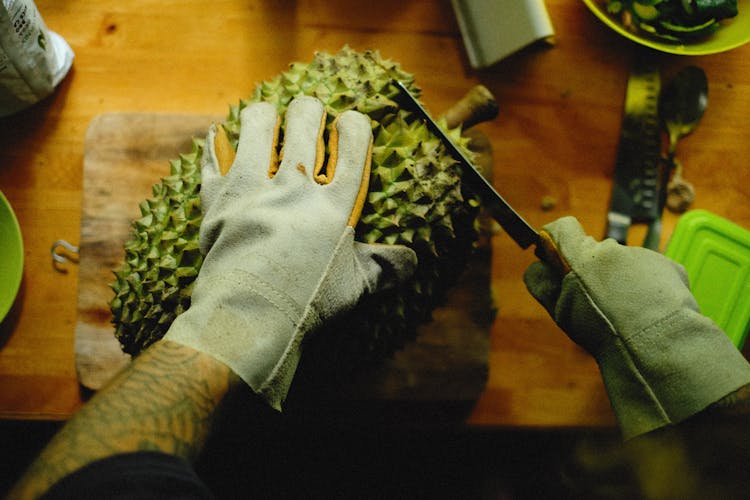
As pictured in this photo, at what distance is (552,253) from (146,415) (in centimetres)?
47

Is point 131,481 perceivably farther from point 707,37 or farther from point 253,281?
point 707,37

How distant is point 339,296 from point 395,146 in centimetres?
20

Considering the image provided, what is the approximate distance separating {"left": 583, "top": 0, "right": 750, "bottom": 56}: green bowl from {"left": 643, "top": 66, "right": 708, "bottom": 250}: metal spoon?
0.14 ft

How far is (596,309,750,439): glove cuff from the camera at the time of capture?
0.62m

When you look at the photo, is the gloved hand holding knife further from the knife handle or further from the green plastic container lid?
the green plastic container lid

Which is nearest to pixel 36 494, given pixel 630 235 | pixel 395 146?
pixel 395 146

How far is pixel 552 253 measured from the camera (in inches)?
27.3

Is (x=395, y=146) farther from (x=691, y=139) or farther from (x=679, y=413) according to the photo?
(x=691, y=139)

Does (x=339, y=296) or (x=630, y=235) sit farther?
(x=630, y=235)

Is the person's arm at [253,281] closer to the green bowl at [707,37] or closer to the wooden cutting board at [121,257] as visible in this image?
the wooden cutting board at [121,257]

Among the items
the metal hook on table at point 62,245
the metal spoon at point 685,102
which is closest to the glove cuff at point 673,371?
the metal spoon at point 685,102

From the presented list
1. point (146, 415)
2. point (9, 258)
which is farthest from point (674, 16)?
point (9, 258)

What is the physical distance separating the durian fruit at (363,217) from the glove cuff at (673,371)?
0.25 m

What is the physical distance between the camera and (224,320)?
57 cm
